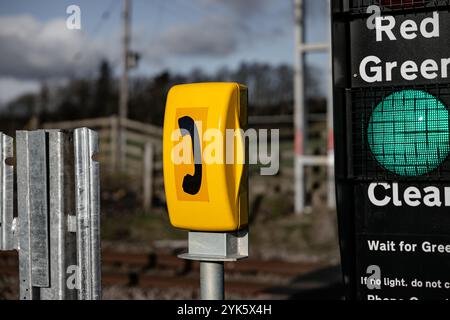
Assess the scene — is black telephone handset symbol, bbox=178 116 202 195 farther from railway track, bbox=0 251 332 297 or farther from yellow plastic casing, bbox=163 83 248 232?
railway track, bbox=0 251 332 297

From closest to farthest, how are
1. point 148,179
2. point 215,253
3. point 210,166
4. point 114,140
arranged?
point 210,166
point 215,253
point 148,179
point 114,140

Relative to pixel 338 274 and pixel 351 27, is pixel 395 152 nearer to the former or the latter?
pixel 351 27

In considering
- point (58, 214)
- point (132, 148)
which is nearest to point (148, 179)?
point (132, 148)

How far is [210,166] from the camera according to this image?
12.1ft

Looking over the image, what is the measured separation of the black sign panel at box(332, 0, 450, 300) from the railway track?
3.98 metres

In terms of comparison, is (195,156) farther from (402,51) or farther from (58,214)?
(402,51)

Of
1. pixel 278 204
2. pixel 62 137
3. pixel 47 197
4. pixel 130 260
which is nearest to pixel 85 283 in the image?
pixel 47 197

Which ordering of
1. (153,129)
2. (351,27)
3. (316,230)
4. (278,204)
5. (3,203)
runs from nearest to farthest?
1. (351,27)
2. (3,203)
3. (316,230)
4. (278,204)
5. (153,129)

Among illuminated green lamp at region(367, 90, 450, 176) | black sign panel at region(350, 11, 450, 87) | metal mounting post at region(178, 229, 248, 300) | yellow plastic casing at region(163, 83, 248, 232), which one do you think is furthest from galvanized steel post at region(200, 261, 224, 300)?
black sign panel at region(350, 11, 450, 87)

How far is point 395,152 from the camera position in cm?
387

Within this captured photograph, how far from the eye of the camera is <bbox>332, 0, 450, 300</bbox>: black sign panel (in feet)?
12.3

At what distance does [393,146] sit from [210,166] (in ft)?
3.22

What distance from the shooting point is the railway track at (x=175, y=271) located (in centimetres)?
857

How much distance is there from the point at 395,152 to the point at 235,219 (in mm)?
915
